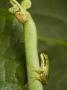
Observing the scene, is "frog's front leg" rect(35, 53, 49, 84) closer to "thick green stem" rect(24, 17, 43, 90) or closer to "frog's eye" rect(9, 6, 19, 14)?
"thick green stem" rect(24, 17, 43, 90)

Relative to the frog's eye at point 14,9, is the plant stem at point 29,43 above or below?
below

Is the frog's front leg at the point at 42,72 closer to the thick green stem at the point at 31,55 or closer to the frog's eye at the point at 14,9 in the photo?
the thick green stem at the point at 31,55

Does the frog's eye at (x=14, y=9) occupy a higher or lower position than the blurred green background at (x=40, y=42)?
higher

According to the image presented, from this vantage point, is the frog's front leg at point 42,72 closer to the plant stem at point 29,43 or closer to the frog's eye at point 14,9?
the plant stem at point 29,43

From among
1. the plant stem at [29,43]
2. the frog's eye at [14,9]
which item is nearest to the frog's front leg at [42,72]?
the plant stem at [29,43]

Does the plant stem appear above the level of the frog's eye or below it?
below

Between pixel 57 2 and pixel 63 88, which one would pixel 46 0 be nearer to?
pixel 57 2

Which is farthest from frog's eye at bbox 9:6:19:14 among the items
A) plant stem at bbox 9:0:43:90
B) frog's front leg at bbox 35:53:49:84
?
frog's front leg at bbox 35:53:49:84
